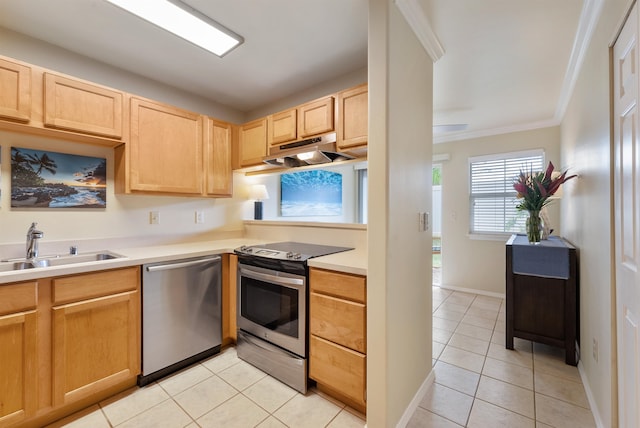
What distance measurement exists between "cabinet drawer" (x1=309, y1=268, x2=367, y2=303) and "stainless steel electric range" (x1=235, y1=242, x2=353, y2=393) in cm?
7

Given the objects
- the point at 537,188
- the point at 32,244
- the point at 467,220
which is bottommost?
the point at 32,244

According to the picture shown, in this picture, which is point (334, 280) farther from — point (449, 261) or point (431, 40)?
point (449, 261)

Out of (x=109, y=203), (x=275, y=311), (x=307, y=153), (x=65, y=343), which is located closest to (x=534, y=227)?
(x=307, y=153)

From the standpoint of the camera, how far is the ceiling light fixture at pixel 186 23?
1.61m

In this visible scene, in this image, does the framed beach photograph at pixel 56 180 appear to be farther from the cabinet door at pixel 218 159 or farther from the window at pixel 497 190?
the window at pixel 497 190

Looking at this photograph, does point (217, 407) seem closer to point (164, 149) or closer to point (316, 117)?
point (164, 149)

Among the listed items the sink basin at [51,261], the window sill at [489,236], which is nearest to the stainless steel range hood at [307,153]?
the sink basin at [51,261]

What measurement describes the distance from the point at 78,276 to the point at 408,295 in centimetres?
203

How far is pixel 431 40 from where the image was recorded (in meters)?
1.85

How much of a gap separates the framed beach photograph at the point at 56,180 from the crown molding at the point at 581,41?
3565 mm

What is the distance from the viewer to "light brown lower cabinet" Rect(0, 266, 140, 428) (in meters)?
1.45

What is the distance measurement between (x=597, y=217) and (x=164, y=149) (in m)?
3.20

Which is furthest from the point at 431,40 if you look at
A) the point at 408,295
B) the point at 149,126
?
the point at 149,126

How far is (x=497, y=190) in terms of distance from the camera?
3957mm
